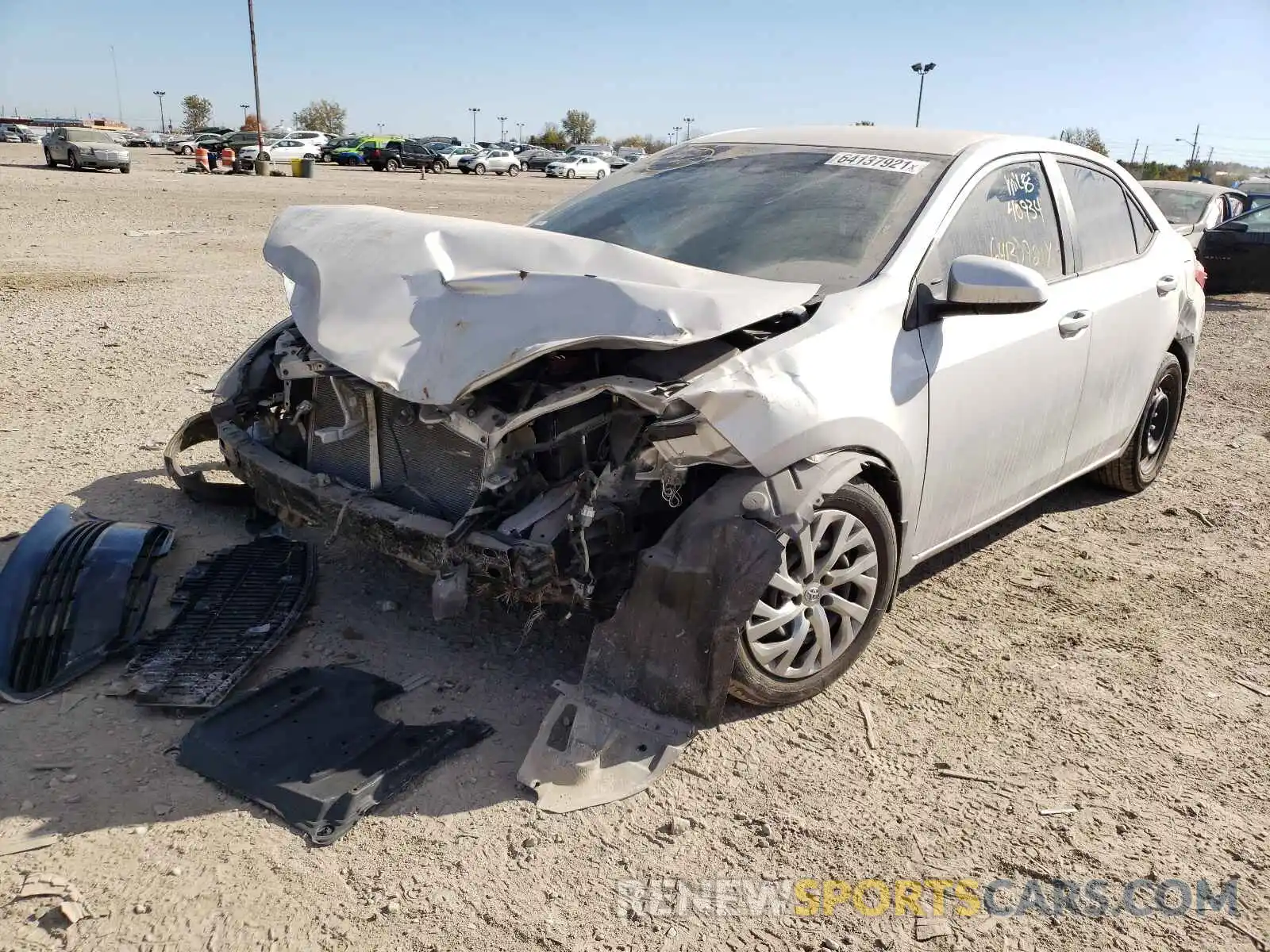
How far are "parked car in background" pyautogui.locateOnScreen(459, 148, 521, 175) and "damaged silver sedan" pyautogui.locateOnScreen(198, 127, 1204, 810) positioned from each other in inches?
1816

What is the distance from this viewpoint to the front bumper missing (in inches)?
114

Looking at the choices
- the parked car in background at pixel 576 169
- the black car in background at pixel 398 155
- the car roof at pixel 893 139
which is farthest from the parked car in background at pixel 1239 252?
the parked car in background at pixel 576 169

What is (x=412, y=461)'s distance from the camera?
11.4 feet

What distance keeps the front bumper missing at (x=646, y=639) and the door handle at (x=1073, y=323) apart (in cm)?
184

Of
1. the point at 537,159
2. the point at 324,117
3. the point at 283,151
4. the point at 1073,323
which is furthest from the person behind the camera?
the point at 324,117

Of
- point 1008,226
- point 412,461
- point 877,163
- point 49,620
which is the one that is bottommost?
point 49,620

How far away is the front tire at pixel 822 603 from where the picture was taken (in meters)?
3.11

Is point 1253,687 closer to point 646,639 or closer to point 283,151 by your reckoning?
point 646,639

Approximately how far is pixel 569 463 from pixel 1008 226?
213 centimetres

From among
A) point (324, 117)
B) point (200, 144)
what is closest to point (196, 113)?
point (324, 117)

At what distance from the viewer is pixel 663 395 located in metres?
2.83

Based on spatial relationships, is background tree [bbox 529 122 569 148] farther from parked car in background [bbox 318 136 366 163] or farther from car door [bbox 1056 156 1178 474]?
car door [bbox 1056 156 1178 474]

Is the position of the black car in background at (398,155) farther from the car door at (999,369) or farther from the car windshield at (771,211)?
the car door at (999,369)

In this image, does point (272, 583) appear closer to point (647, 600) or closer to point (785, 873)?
point (647, 600)
